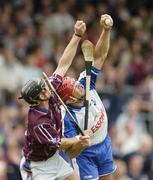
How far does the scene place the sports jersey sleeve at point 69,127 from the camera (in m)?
9.78

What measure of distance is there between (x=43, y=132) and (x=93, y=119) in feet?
2.96

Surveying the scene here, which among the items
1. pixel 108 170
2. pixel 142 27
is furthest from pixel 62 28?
pixel 108 170

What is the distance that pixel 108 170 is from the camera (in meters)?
10.1

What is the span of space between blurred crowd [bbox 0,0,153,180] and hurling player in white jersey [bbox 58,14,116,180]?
2.52 m

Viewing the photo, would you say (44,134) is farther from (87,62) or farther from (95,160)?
(95,160)

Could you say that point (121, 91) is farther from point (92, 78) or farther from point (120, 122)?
point (92, 78)

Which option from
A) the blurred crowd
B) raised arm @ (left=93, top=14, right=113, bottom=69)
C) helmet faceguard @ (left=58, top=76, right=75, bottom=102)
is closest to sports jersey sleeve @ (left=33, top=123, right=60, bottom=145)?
helmet faceguard @ (left=58, top=76, right=75, bottom=102)

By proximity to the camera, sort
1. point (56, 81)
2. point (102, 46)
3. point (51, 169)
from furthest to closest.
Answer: point (102, 46), point (56, 81), point (51, 169)

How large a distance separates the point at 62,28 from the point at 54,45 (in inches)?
23.2

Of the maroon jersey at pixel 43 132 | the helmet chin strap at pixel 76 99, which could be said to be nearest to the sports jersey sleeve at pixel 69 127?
the helmet chin strap at pixel 76 99

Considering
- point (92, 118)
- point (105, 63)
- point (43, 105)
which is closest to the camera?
point (43, 105)

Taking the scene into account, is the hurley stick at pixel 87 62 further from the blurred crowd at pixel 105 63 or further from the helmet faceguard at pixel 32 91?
the blurred crowd at pixel 105 63

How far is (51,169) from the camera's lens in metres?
9.43

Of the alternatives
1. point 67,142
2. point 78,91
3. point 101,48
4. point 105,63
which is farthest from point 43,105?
point 105,63
